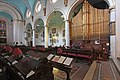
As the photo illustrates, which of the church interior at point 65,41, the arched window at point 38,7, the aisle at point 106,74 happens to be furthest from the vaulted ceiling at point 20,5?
the aisle at point 106,74

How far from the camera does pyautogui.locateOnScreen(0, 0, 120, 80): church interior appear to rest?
3639 mm

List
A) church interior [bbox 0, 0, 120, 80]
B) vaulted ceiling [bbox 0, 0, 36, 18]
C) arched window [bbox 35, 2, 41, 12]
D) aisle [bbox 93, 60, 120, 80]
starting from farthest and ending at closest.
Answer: vaulted ceiling [bbox 0, 0, 36, 18]
arched window [bbox 35, 2, 41, 12]
aisle [bbox 93, 60, 120, 80]
church interior [bbox 0, 0, 120, 80]

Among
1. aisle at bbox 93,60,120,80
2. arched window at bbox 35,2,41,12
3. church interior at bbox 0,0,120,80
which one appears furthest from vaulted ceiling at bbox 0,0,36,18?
aisle at bbox 93,60,120,80

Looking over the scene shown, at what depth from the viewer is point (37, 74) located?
7.12 ft

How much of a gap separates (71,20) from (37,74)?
11.8m

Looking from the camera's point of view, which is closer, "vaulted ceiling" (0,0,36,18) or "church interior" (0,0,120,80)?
"church interior" (0,0,120,80)

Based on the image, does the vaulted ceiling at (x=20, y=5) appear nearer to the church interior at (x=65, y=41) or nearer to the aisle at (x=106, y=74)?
the church interior at (x=65, y=41)

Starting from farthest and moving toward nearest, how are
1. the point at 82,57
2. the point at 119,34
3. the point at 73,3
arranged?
1. the point at 73,3
2. the point at 82,57
3. the point at 119,34

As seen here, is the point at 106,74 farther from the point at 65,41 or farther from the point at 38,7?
the point at 38,7

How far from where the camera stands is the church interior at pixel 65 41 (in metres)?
3.64

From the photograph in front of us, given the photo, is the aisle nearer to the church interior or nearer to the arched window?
the church interior

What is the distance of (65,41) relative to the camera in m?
15.4

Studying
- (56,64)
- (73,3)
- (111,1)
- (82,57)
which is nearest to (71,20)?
(73,3)

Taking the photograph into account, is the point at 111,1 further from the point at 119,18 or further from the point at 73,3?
the point at 73,3
